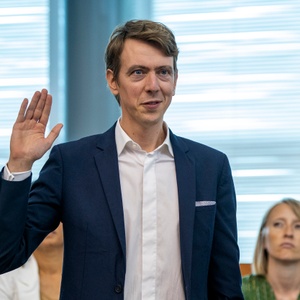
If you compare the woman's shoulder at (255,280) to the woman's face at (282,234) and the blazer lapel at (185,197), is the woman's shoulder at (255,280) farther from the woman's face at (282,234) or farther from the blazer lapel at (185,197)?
the blazer lapel at (185,197)

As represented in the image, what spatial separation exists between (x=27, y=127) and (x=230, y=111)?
2565 millimetres

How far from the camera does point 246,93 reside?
14.5 feet

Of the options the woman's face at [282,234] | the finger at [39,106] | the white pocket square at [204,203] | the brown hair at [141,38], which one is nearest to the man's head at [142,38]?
the brown hair at [141,38]

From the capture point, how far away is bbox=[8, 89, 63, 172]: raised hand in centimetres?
190

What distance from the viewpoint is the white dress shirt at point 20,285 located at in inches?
130

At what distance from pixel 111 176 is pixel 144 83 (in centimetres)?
25

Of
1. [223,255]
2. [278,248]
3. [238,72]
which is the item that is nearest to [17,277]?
[278,248]

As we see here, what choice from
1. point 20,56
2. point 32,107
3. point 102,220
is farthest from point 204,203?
point 20,56

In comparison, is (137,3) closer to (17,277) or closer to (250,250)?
(250,250)

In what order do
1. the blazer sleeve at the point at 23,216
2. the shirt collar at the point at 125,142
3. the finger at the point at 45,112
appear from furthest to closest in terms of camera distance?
the shirt collar at the point at 125,142
the finger at the point at 45,112
the blazer sleeve at the point at 23,216

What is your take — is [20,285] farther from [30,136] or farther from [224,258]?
[30,136]

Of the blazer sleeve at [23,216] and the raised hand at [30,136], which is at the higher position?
the raised hand at [30,136]

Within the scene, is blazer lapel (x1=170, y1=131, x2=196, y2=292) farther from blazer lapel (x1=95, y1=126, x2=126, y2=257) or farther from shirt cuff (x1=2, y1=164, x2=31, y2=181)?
shirt cuff (x1=2, y1=164, x2=31, y2=181)

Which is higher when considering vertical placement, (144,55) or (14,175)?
(144,55)
